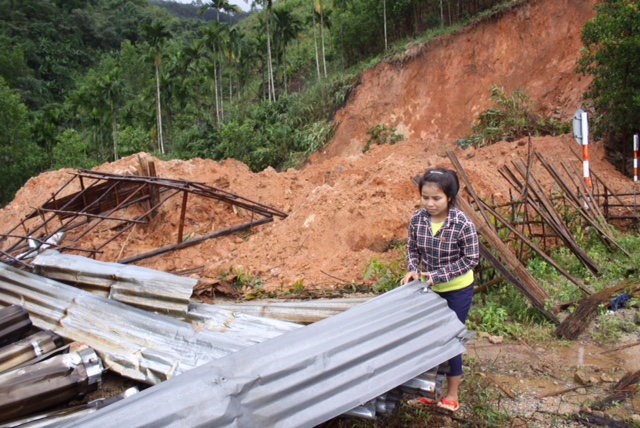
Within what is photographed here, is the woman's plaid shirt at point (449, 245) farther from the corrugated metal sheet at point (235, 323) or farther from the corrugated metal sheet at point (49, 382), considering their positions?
the corrugated metal sheet at point (49, 382)

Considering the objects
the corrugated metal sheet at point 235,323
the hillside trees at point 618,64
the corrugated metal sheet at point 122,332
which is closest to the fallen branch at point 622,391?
the corrugated metal sheet at point 235,323

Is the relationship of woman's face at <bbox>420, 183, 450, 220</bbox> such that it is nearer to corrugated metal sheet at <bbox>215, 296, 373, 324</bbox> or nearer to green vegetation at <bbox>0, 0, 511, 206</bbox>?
corrugated metal sheet at <bbox>215, 296, 373, 324</bbox>

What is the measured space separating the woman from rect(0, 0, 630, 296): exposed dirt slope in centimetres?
358

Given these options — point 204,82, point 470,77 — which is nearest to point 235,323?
point 470,77

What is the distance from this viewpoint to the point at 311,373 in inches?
85.4

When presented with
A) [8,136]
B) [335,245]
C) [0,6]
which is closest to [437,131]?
[335,245]

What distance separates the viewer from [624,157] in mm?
12094

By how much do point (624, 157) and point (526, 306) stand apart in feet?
31.7

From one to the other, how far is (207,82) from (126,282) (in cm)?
4001

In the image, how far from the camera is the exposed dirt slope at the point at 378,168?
7410 millimetres

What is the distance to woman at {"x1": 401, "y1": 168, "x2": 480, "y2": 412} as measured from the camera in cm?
279

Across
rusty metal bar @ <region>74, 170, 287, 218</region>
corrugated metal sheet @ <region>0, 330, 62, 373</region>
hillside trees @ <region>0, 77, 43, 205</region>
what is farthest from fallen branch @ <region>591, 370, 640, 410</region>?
hillside trees @ <region>0, 77, 43, 205</region>

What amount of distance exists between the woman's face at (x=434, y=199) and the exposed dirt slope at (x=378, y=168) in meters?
3.80

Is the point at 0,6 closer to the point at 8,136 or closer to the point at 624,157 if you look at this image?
the point at 8,136
